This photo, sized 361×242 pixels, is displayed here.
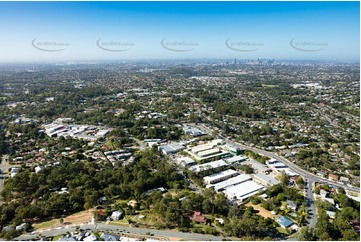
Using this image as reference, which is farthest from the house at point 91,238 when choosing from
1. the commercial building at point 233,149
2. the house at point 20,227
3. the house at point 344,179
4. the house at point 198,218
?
the house at point 344,179

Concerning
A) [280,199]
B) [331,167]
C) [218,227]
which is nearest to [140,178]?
[218,227]

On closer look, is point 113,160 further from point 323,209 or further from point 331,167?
point 331,167

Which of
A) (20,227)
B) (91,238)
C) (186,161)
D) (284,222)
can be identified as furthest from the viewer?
(186,161)

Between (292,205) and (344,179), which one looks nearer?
(292,205)

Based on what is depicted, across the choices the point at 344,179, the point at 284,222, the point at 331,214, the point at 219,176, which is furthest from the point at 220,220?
the point at 344,179

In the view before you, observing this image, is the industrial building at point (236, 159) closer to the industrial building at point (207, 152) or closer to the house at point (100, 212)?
the industrial building at point (207, 152)

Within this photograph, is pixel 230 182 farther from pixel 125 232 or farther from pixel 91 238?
pixel 91 238
